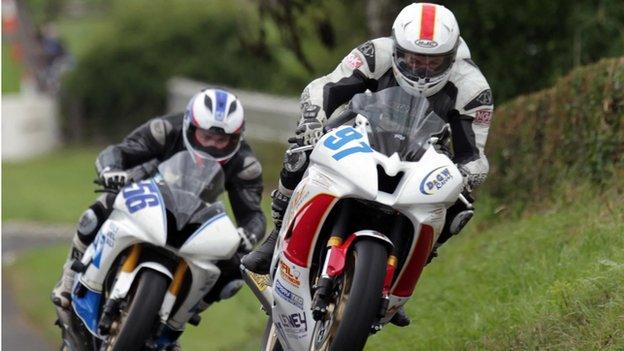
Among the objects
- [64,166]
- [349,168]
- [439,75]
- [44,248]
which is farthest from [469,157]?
[64,166]

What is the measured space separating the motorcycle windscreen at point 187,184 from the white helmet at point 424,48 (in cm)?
209

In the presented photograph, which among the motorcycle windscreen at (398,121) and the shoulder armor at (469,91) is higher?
the motorcycle windscreen at (398,121)

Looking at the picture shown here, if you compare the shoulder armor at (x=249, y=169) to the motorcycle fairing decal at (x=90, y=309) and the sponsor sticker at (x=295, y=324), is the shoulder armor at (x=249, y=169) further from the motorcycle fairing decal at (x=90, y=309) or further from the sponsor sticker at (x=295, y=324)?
the sponsor sticker at (x=295, y=324)

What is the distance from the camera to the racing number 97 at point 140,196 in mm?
9750

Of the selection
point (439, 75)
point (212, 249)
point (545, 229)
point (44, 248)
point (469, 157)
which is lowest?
point (44, 248)

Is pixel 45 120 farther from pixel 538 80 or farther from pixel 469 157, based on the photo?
pixel 469 157

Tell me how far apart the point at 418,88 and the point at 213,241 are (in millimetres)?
2140

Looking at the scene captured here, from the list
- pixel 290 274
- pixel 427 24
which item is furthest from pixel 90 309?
pixel 427 24

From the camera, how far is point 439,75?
27.0ft

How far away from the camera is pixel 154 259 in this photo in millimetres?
9656

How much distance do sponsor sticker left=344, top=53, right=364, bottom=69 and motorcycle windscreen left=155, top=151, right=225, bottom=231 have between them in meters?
1.74

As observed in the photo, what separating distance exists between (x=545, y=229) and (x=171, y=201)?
3.02 m

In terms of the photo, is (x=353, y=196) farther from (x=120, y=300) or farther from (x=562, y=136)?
(x=562, y=136)

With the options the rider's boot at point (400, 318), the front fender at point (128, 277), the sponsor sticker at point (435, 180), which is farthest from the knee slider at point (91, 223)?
the sponsor sticker at point (435, 180)
